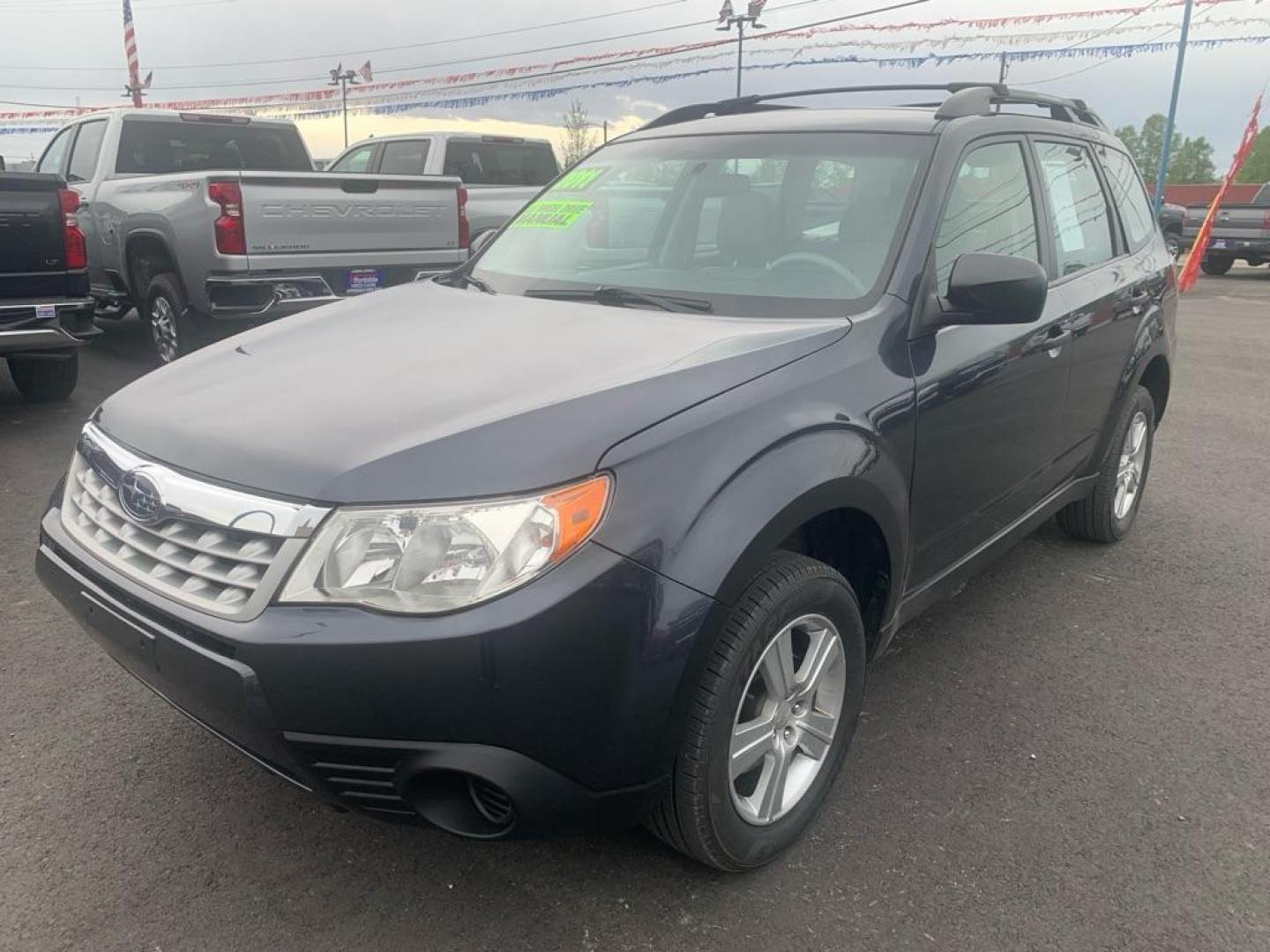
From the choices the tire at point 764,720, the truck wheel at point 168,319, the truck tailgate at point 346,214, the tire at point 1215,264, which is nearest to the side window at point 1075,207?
the tire at point 764,720

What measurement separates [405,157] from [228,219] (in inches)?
183

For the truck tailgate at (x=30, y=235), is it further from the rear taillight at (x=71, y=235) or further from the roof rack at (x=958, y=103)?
the roof rack at (x=958, y=103)

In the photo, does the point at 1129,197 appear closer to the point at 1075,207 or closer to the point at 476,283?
the point at 1075,207

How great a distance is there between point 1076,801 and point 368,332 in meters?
2.28

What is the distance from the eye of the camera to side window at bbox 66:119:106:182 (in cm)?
860

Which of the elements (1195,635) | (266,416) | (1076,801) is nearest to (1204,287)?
(1195,635)

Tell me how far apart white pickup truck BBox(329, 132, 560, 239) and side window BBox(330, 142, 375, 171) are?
1 centimetres

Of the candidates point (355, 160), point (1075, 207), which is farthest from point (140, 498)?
point (355, 160)

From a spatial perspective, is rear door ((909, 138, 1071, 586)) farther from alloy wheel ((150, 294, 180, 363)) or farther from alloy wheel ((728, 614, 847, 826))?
alloy wheel ((150, 294, 180, 363))

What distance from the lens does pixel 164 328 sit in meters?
7.62

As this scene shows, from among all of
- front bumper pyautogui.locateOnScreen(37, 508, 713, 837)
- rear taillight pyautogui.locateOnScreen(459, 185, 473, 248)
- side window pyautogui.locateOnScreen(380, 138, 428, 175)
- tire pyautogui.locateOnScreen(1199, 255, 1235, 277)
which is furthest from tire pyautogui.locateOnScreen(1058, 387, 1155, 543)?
tire pyautogui.locateOnScreen(1199, 255, 1235, 277)

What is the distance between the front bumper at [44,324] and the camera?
19.0 ft

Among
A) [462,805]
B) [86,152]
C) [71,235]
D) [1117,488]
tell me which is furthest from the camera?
[86,152]

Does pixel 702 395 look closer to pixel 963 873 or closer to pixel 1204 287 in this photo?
pixel 963 873
